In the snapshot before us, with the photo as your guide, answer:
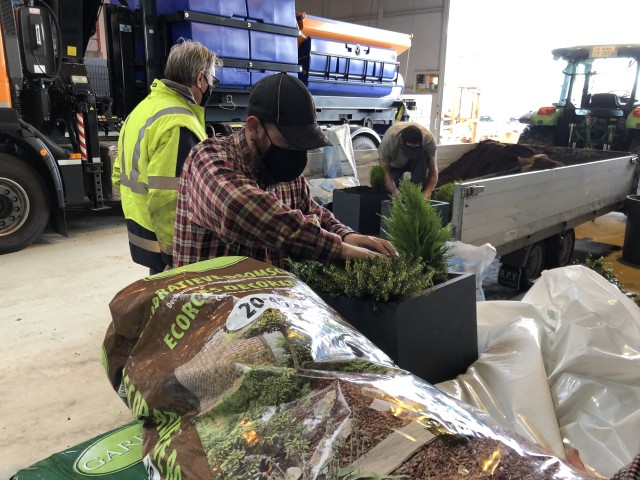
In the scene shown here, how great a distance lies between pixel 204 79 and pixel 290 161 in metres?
1.17

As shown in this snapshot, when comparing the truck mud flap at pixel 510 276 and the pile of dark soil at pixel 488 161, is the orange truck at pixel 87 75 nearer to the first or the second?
the pile of dark soil at pixel 488 161

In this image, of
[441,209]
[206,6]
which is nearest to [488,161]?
[441,209]

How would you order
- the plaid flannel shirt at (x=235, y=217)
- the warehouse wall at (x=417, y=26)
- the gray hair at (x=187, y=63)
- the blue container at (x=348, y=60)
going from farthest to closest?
the warehouse wall at (x=417, y=26) → the blue container at (x=348, y=60) → the gray hair at (x=187, y=63) → the plaid flannel shirt at (x=235, y=217)

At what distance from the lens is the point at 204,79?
8.37ft

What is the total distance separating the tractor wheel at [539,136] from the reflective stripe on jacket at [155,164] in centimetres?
711

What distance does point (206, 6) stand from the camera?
5.74 meters

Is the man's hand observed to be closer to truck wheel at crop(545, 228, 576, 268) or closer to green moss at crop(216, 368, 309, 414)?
green moss at crop(216, 368, 309, 414)

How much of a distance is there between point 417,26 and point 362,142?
8.04m

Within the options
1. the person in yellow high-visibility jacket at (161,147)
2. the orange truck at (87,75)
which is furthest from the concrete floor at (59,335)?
the person in yellow high-visibility jacket at (161,147)

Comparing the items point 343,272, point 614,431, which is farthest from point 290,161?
point 614,431

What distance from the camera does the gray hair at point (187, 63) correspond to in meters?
2.46

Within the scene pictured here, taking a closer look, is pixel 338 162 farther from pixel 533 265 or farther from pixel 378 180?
pixel 533 265

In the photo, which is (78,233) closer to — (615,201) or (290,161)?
(290,161)

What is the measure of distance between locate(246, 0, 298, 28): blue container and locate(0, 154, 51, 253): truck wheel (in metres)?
3.07
